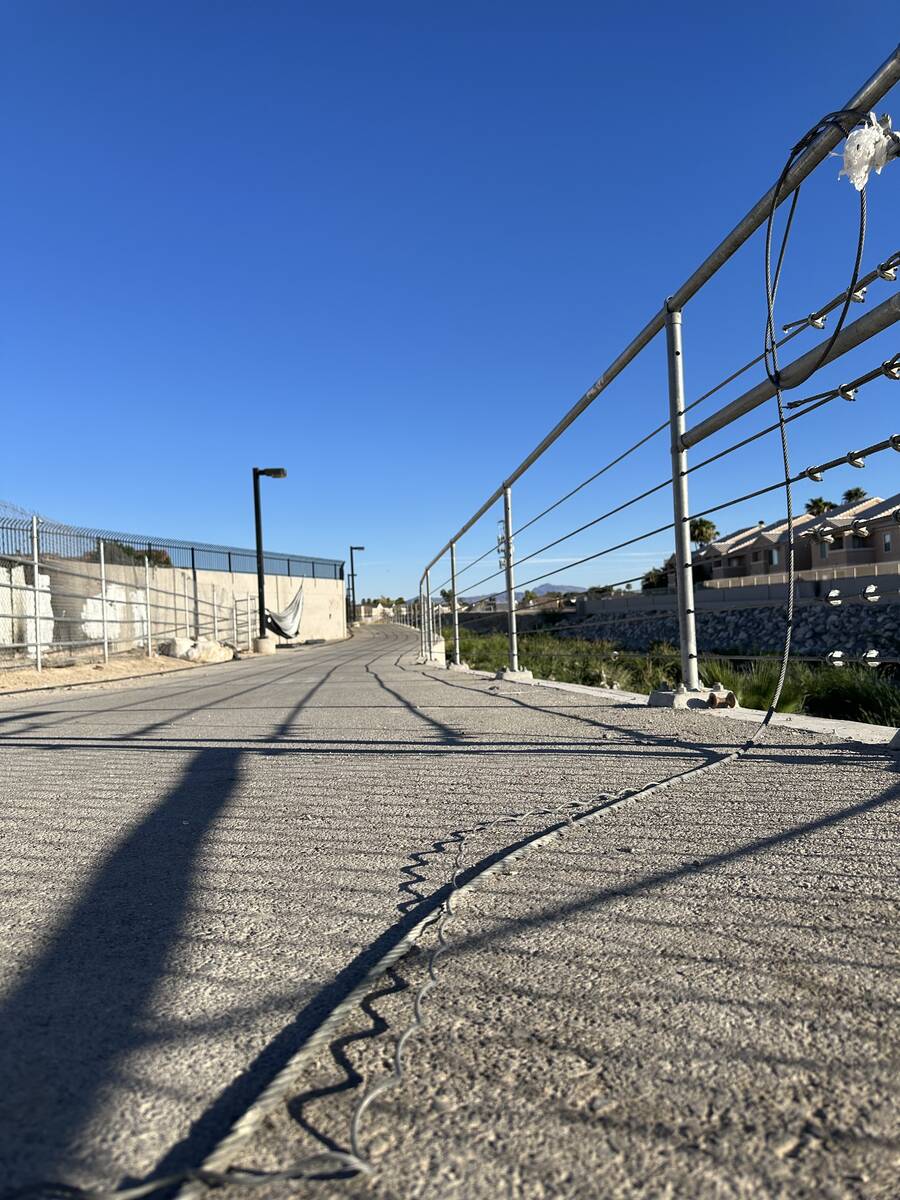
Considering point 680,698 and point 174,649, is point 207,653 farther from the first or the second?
point 680,698

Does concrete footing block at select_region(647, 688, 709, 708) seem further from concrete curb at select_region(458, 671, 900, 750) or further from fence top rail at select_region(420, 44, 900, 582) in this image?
fence top rail at select_region(420, 44, 900, 582)

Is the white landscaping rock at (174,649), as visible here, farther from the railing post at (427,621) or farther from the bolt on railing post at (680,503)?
the bolt on railing post at (680,503)

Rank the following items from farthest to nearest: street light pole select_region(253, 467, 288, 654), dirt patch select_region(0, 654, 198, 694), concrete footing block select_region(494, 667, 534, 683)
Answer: street light pole select_region(253, 467, 288, 654) < dirt patch select_region(0, 654, 198, 694) < concrete footing block select_region(494, 667, 534, 683)

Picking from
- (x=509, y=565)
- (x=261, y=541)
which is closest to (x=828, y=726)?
(x=509, y=565)

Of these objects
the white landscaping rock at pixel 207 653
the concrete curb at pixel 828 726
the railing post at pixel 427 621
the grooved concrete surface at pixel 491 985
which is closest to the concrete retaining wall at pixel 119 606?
the white landscaping rock at pixel 207 653

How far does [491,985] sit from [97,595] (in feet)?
49.5

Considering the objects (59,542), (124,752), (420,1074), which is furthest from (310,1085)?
(59,542)

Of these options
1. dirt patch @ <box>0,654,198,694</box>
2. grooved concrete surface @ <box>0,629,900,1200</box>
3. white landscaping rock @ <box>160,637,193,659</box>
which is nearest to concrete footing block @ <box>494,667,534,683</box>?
grooved concrete surface @ <box>0,629,900,1200</box>

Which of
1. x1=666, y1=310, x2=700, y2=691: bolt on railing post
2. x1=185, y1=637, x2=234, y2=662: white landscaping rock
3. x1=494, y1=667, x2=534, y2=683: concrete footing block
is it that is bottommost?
x1=494, y1=667, x2=534, y2=683: concrete footing block

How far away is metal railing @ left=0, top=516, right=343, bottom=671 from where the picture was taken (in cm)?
1145

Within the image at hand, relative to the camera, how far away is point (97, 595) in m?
14.8

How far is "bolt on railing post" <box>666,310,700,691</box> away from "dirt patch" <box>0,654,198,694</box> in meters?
7.97

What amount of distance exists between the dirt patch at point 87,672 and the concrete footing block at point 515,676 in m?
5.52

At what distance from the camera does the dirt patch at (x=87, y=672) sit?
1009 centimetres
